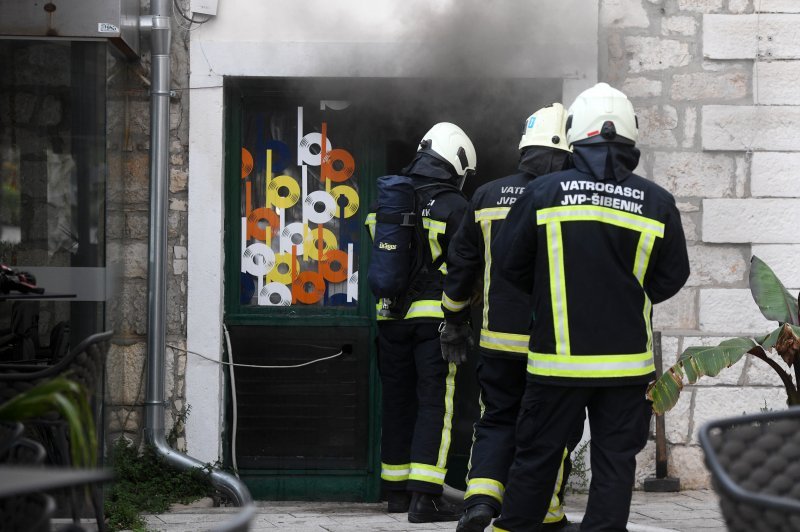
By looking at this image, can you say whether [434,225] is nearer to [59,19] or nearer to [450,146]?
[450,146]

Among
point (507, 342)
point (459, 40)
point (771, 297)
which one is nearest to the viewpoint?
point (507, 342)

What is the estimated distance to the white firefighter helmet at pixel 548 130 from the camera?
536 centimetres

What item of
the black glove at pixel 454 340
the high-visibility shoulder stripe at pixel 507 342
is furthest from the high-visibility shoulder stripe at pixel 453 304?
the high-visibility shoulder stripe at pixel 507 342

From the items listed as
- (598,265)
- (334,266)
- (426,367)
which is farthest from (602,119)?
(334,266)

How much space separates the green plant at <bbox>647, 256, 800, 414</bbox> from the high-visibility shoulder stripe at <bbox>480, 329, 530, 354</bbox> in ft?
2.42

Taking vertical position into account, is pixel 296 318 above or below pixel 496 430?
above

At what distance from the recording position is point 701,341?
6.72 metres

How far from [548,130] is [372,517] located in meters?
2.29

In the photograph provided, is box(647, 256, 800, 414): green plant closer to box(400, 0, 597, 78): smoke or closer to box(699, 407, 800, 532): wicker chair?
box(400, 0, 597, 78): smoke

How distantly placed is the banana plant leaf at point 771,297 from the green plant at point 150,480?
3.17 metres

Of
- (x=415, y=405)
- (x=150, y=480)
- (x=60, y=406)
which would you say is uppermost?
(x=60, y=406)

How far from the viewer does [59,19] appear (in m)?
5.96

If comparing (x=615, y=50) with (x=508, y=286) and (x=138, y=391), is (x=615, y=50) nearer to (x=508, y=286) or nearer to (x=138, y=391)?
(x=508, y=286)

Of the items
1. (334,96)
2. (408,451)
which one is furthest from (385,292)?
(334,96)
